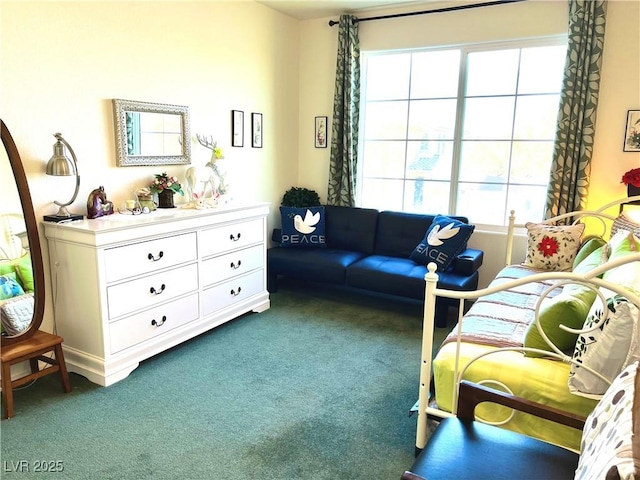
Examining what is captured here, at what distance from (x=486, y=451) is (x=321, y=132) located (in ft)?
12.8

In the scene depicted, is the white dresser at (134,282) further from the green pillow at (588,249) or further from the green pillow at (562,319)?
the green pillow at (588,249)

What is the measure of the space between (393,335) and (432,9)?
294 cm

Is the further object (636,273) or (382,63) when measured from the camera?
(382,63)

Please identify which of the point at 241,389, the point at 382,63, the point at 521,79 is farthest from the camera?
the point at 382,63

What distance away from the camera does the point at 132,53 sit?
3201 millimetres

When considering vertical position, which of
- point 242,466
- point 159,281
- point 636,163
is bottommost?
point 242,466

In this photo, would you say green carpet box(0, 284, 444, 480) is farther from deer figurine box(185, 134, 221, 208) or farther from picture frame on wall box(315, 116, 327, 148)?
picture frame on wall box(315, 116, 327, 148)

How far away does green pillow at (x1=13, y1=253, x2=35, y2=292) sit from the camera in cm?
261

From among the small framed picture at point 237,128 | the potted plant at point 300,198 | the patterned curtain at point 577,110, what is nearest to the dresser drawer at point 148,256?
the small framed picture at point 237,128

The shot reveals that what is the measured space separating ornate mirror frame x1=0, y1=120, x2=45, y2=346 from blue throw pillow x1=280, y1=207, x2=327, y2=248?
7.30ft

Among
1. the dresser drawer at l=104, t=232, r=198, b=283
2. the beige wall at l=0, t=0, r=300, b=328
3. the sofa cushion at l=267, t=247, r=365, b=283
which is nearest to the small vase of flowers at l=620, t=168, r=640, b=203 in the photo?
the sofa cushion at l=267, t=247, r=365, b=283

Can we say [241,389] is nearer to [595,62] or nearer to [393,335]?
[393,335]

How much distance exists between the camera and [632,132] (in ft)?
11.8

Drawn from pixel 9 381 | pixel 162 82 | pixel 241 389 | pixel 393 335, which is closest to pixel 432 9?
pixel 162 82
